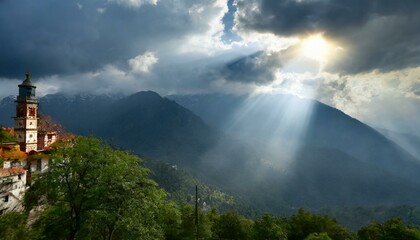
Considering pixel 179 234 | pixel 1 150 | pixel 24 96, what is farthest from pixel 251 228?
pixel 24 96

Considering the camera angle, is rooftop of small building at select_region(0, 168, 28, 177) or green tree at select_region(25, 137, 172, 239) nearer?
green tree at select_region(25, 137, 172, 239)

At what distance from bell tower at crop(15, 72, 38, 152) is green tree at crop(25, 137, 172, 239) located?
58.6 m

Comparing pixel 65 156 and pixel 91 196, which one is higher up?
pixel 65 156

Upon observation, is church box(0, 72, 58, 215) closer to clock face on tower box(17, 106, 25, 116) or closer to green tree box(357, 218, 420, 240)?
clock face on tower box(17, 106, 25, 116)

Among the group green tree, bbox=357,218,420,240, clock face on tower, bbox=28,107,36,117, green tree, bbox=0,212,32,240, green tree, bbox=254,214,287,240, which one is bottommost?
green tree, bbox=357,218,420,240

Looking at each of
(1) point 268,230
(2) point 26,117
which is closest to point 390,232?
(1) point 268,230

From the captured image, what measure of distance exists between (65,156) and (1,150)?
46.7 m

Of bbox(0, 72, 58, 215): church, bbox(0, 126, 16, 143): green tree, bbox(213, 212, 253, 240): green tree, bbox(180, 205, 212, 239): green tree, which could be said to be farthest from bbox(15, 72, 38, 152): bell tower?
bbox(213, 212, 253, 240): green tree

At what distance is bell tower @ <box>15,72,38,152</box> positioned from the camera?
3440 inches

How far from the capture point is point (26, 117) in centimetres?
8750

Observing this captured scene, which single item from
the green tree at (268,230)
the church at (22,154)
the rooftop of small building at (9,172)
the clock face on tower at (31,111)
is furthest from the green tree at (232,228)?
the clock face on tower at (31,111)

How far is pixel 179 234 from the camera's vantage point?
215 ft

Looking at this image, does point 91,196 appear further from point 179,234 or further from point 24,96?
point 24,96

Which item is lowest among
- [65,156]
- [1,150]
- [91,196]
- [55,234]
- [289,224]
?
[289,224]
